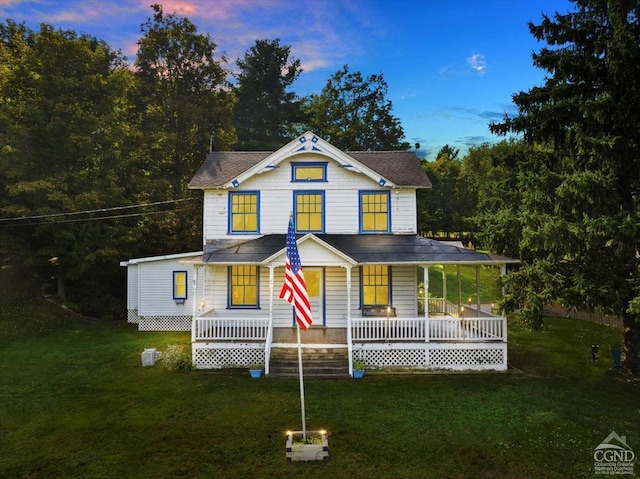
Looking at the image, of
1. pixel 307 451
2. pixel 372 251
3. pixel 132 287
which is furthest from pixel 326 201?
pixel 132 287

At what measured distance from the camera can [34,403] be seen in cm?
997

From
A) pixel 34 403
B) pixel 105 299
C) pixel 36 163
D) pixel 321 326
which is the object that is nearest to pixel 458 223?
pixel 321 326

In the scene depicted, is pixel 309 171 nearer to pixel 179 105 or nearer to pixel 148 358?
pixel 148 358

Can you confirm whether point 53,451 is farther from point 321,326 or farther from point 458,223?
point 458,223

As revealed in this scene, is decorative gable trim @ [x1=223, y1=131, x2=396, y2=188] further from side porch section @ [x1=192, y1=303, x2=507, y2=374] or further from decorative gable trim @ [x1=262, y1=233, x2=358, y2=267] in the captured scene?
side porch section @ [x1=192, y1=303, x2=507, y2=374]

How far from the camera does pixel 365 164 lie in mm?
18344

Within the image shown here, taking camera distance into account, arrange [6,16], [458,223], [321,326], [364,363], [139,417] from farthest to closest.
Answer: [458,223] < [6,16] < [321,326] < [364,363] < [139,417]

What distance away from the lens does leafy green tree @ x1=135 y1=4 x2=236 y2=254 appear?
2966cm

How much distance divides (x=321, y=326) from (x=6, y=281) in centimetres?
1959

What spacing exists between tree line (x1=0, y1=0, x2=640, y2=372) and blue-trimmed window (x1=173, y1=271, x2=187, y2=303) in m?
5.07

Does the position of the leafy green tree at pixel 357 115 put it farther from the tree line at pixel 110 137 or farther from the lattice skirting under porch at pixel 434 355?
the lattice skirting under porch at pixel 434 355

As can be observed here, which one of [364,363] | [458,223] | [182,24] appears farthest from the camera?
[458,223]

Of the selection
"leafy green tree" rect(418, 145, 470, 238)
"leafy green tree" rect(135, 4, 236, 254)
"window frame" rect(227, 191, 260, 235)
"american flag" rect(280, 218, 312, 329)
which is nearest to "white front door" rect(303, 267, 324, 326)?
"window frame" rect(227, 191, 260, 235)

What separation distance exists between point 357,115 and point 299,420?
1228 inches
